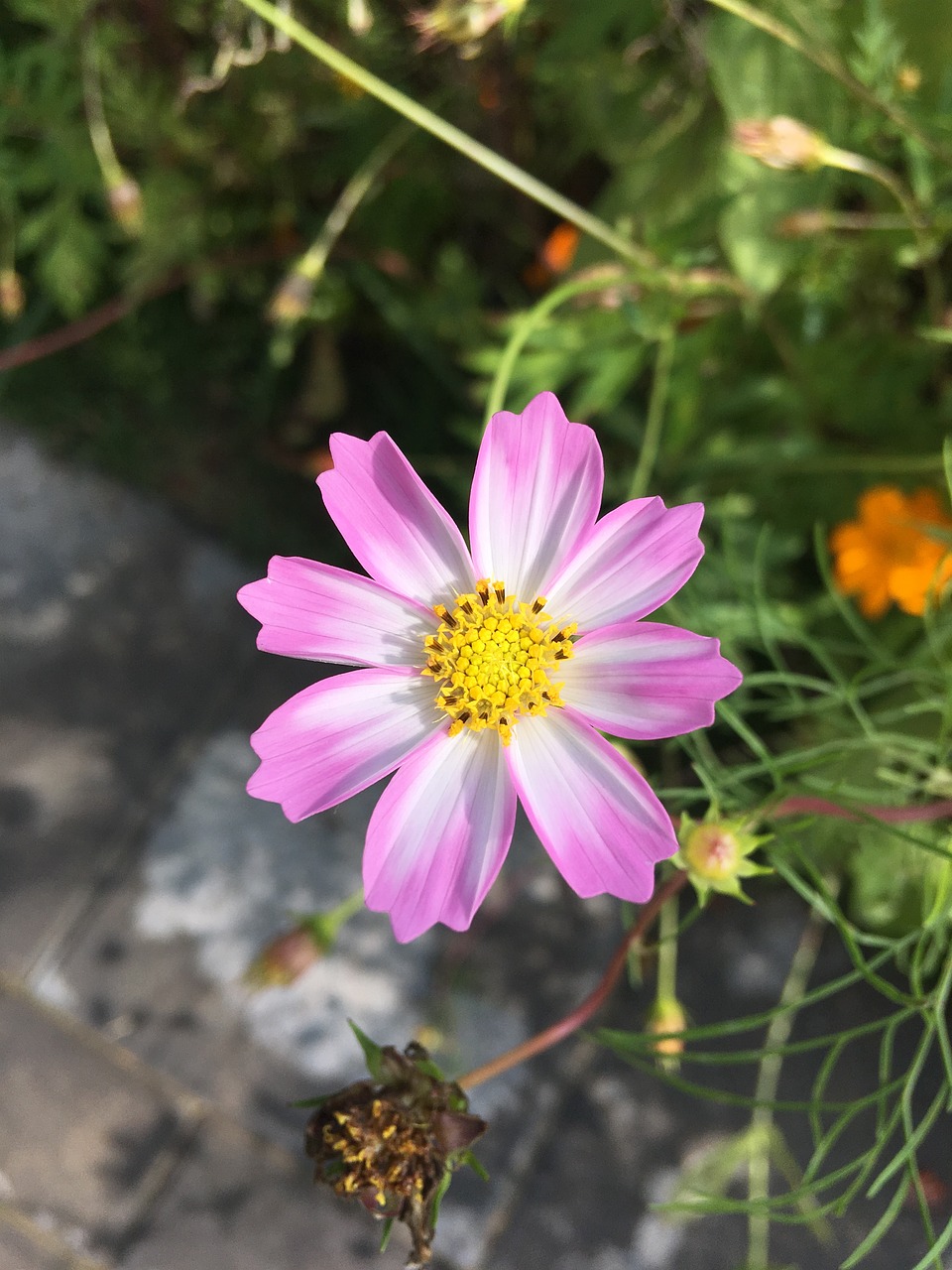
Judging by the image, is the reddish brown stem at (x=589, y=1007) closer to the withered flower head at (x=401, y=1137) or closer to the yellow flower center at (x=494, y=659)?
the withered flower head at (x=401, y=1137)

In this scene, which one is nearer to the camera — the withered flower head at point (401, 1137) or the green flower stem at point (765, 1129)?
the withered flower head at point (401, 1137)

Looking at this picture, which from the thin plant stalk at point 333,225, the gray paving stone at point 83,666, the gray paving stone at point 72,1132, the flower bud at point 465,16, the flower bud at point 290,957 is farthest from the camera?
the gray paving stone at point 83,666

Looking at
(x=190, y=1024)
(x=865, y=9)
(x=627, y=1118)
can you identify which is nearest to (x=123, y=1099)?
(x=190, y=1024)

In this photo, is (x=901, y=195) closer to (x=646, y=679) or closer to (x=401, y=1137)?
(x=646, y=679)

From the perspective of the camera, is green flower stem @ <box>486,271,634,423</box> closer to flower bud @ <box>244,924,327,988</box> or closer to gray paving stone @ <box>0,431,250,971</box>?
flower bud @ <box>244,924,327,988</box>

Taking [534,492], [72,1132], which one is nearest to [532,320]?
[534,492]

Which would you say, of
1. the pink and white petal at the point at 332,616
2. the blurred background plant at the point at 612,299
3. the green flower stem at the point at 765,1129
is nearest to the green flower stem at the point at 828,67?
the blurred background plant at the point at 612,299
